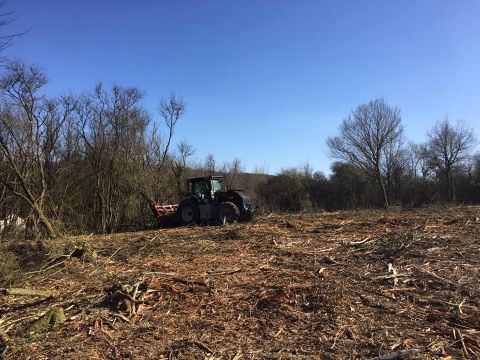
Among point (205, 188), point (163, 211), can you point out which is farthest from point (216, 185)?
point (163, 211)

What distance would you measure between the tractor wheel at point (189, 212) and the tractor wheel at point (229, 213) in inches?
60.8

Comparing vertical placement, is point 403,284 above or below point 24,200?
below

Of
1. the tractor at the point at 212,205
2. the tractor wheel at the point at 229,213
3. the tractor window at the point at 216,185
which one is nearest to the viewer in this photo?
the tractor wheel at the point at 229,213

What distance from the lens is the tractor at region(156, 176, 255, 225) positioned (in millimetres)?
20234

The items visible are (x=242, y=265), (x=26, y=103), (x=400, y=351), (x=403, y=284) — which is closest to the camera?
(x=400, y=351)

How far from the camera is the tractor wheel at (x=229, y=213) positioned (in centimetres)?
2005

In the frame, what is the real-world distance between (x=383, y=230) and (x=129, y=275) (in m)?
7.48

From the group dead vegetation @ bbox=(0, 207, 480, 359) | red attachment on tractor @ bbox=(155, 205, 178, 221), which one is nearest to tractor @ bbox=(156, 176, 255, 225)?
red attachment on tractor @ bbox=(155, 205, 178, 221)

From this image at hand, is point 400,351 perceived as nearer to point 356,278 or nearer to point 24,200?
point 356,278

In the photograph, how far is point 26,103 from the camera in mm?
22328

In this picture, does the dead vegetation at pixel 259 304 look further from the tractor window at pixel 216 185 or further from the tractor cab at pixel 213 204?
the tractor window at pixel 216 185

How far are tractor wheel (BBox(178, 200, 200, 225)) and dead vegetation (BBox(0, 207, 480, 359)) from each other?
1040 centimetres

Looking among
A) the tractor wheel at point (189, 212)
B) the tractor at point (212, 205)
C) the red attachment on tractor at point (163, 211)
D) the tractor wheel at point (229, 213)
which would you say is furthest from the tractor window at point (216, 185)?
the red attachment on tractor at point (163, 211)

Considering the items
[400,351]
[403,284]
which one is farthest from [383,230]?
[400,351]
